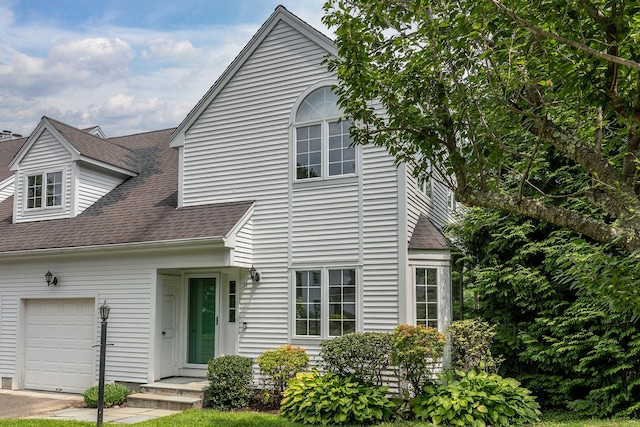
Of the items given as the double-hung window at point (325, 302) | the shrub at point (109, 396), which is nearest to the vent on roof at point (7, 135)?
the shrub at point (109, 396)

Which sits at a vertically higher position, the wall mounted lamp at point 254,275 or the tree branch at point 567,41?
the tree branch at point 567,41

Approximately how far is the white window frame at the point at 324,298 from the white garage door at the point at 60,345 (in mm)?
4756

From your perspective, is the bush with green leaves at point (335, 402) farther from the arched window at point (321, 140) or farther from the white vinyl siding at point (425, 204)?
the arched window at point (321, 140)

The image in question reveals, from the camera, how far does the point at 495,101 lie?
5.00 metres

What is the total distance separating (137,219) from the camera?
40.6 ft

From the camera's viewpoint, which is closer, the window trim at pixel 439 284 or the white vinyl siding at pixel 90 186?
the window trim at pixel 439 284

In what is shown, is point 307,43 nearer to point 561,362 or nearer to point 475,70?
point 475,70

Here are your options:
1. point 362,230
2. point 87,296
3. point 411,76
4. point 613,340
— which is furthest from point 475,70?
point 87,296

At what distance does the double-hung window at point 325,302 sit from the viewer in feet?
34.3

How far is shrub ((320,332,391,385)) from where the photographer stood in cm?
923

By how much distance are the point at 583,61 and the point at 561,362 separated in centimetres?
699

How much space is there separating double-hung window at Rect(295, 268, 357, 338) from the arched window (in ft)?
6.59

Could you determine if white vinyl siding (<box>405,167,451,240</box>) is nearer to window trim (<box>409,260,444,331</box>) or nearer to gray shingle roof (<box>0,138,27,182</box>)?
window trim (<box>409,260,444,331</box>)

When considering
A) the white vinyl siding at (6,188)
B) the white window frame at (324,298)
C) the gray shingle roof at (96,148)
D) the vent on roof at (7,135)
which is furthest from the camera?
the vent on roof at (7,135)
